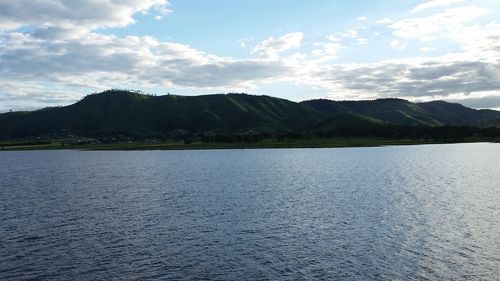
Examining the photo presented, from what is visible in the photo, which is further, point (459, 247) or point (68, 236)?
point (68, 236)

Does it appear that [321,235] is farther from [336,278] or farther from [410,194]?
[410,194]

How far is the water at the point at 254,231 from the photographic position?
46.9 meters

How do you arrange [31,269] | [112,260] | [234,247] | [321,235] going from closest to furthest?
A: [31,269], [112,260], [234,247], [321,235]

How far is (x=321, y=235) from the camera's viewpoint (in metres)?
60.8

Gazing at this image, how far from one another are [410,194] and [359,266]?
5523 cm

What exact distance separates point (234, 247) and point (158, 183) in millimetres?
73458

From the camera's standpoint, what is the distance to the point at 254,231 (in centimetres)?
6397

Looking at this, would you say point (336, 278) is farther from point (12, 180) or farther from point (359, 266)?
point (12, 180)

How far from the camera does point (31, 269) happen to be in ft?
154

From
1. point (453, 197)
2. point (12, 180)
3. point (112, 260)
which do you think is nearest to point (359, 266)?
point (112, 260)

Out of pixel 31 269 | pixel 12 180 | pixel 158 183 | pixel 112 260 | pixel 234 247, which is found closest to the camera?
pixel 31 269

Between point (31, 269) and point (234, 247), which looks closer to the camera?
point (31, 269)

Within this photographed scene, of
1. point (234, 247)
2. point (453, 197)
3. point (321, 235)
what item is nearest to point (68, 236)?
point (234, 247)

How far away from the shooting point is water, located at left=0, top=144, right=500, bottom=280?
154ft
